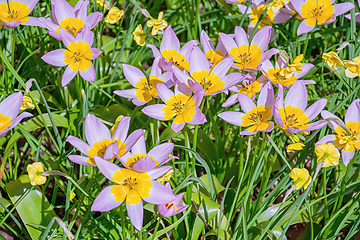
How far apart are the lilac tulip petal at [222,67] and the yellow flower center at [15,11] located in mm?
908

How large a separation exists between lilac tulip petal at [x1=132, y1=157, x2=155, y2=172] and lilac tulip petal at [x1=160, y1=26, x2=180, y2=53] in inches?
26.1

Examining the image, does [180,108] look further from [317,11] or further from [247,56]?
[317,11]

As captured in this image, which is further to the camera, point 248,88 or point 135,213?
point 248,88

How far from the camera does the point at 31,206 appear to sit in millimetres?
1437

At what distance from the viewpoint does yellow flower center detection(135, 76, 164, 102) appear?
142 cm

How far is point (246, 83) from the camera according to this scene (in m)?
1.48

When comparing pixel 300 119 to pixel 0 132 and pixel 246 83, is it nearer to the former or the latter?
pixel 246 83

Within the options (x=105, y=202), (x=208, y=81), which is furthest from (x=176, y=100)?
(x=105, y=202)

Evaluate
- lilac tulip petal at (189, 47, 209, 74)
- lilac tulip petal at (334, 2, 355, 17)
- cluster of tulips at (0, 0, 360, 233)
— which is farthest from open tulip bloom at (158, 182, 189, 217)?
lilac tulip petal at (334, 2, 355, 17)

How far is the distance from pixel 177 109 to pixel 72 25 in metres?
0.71

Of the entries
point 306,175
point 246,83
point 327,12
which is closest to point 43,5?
point 246,83

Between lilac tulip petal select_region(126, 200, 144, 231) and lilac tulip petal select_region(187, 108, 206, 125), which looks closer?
lilac tulip petal select_region(126, 200, 144, 231)

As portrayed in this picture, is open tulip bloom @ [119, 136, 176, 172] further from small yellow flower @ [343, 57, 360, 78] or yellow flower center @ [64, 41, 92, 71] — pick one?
small yellow flower @ [343, 57, 360, 78]

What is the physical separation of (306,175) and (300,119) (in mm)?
257
